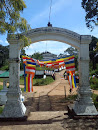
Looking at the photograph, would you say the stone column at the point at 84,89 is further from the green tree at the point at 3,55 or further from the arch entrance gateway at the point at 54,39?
the green tree at the point at 3,55

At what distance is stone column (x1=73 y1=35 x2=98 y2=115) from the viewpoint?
4.39m

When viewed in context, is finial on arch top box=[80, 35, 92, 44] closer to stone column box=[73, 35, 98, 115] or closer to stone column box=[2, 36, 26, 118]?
stone column box=[73, 35, 98, 115]

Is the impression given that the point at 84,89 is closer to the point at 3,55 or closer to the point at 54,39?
the point at 54,39

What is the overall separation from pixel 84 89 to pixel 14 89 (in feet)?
8.06

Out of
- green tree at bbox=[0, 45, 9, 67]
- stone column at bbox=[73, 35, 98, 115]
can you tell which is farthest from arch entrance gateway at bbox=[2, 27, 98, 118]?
green tree at bbox=[0, 45, 9, 67]

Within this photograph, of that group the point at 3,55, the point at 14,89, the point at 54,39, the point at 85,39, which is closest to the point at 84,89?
the point at 85,39

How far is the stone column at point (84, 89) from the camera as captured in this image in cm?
439

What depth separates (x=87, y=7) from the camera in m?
6.55

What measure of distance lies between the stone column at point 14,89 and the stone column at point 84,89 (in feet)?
6.42

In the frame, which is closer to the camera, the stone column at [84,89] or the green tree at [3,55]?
the stone column at [84,89]

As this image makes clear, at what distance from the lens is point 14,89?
4.50 meters

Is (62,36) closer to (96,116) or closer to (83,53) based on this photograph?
(83,53)

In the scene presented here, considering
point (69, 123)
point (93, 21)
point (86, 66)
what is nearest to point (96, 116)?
point (69, 123)

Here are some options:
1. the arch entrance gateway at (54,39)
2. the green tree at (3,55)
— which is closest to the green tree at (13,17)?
the arch entrance gateway at (54,39)
